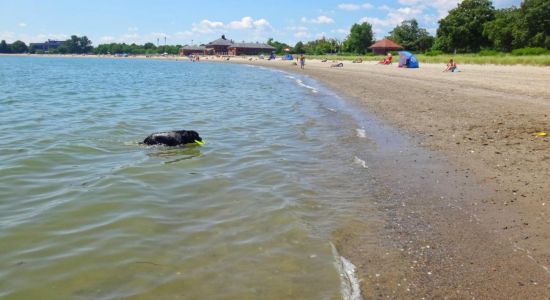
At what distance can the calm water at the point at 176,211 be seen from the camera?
4.16 metres

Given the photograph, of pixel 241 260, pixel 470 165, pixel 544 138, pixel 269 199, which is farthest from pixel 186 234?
pixel 544 138

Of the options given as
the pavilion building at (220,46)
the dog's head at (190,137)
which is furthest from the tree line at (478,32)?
the pavilion building at (220,46)

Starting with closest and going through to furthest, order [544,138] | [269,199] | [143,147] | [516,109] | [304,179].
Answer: [269,199]
[304,179]
[544,138]
[143,147]
[516,109]

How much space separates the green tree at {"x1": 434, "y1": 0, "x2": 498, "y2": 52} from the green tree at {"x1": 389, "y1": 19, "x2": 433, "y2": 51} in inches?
838

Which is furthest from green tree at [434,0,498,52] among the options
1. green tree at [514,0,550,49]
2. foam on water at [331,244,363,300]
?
foam on water at [331,244,363,300]

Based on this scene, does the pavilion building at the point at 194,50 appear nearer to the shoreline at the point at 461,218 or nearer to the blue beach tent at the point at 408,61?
the blue beach tent at the point at 408,61

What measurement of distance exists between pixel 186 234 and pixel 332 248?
1733 mm

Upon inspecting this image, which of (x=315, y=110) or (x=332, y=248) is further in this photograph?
(x=315, y=110)

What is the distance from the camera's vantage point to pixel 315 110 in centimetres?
1681

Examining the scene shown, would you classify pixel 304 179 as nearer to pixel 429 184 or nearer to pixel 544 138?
pixel 429 184

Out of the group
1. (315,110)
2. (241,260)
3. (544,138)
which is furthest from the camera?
(315,110)

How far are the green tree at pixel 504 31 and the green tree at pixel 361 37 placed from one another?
38388mm

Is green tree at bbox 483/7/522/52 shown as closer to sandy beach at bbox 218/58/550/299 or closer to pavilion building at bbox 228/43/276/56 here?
sandy beach at bbox 218/58/550/299

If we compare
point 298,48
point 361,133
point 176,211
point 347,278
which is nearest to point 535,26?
point 361,133
